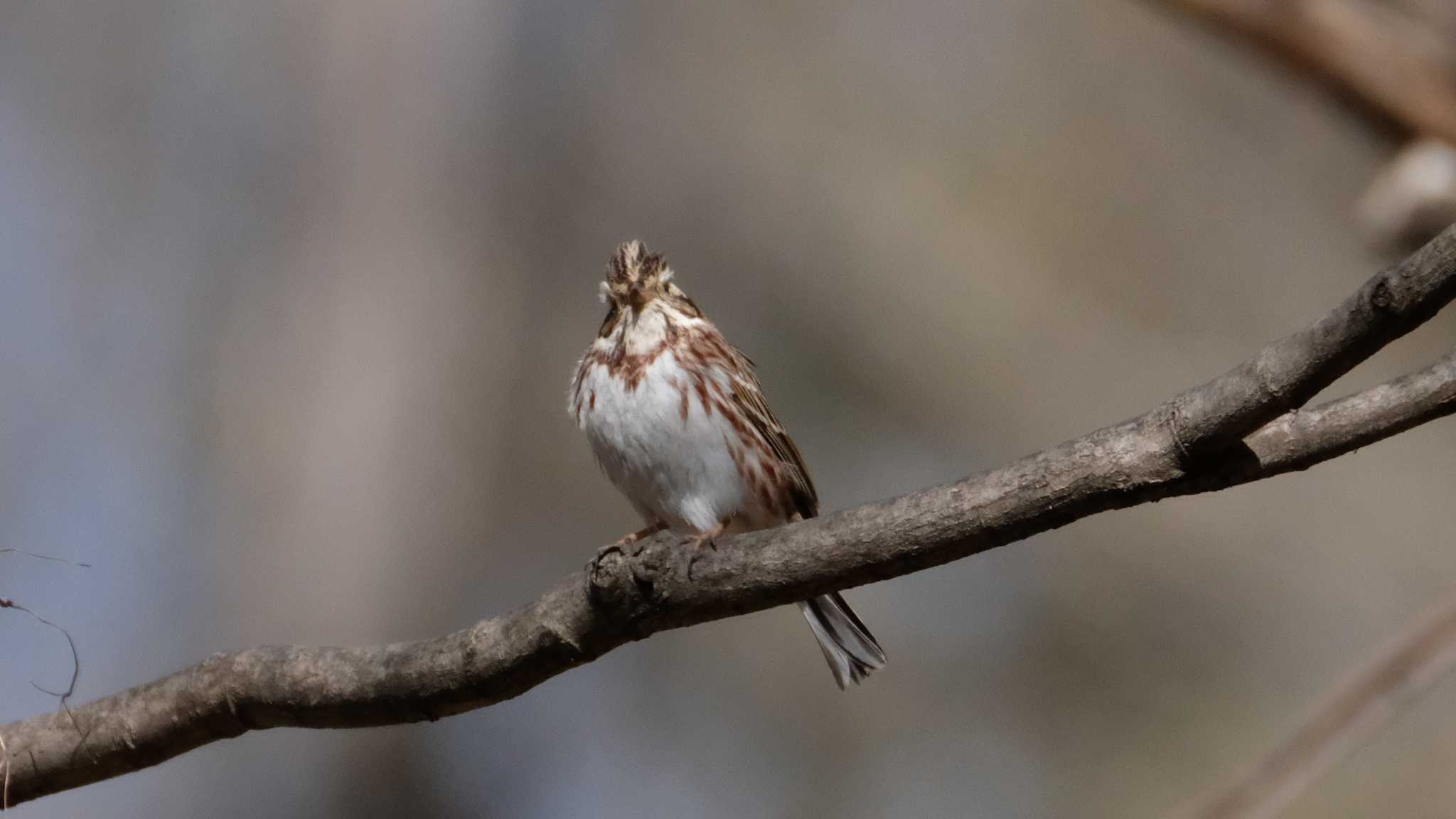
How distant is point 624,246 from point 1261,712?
786 centimetres

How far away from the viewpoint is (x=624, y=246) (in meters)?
→ 5.45

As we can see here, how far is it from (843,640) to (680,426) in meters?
1.00

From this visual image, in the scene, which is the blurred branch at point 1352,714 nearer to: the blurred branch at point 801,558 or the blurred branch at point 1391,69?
the blurred branch at point 801,558

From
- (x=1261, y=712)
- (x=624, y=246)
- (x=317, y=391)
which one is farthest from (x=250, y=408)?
(x=1261, y=712)

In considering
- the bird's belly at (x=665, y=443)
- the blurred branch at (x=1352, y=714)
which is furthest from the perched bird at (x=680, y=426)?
the blurred branch at (x=1352, y=714)

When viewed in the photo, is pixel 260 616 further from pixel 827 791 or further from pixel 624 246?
pixel 827 791

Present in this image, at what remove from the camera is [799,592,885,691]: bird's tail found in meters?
5.21

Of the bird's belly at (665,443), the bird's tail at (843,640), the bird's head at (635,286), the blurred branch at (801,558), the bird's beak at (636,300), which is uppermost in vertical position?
the bird's head at (635,286)

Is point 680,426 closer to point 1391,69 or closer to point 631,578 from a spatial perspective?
point 631,578

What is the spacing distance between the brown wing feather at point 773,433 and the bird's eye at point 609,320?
0.52 m

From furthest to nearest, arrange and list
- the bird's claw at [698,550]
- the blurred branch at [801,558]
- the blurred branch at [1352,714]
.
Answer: the bird's claw at [698,550] → the blurred branch at [801,558] → the blurred branch at [1352,714]

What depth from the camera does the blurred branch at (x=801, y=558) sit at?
2672 millimetres

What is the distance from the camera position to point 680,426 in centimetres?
524

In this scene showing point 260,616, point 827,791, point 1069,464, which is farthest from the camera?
point 827,791
